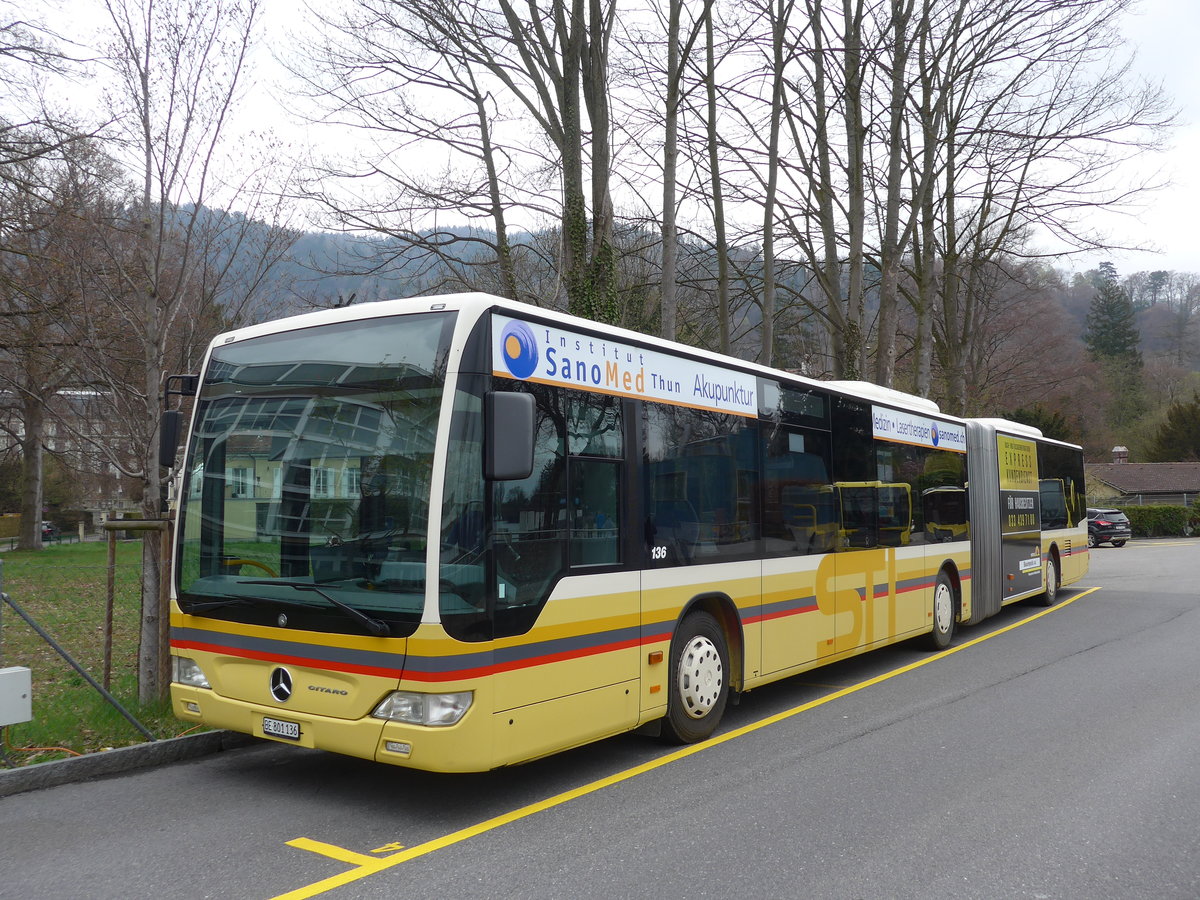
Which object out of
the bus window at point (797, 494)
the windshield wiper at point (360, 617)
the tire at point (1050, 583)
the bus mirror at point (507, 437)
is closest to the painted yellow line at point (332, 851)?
the windshield wiper at point (360, 617)

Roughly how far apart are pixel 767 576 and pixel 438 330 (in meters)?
3.92

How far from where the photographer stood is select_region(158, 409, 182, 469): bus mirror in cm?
642

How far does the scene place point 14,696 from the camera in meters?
5.98

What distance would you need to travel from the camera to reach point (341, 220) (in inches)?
593

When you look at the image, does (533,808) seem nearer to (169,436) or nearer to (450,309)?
(450,309)

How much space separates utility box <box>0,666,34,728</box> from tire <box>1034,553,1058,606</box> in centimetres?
1586

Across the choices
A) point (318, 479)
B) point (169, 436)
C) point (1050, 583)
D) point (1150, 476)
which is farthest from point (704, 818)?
point (1150, 476)

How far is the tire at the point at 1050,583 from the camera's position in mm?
17125

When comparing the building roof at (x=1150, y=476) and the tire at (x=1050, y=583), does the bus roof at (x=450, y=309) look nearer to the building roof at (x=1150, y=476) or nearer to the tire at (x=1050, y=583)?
the tire at (x=1050, y=583)

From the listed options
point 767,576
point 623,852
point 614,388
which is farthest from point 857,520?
point 623,852

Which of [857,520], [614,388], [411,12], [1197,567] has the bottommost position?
[1197,567]

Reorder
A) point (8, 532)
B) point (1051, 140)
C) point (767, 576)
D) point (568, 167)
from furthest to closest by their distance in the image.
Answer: point (8, 532), point (1051, 140), point (568, 167), point (767, 576)

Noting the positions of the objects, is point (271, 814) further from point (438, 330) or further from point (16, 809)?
point (438, 330)

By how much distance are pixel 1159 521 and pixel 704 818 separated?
57155 millimetres
